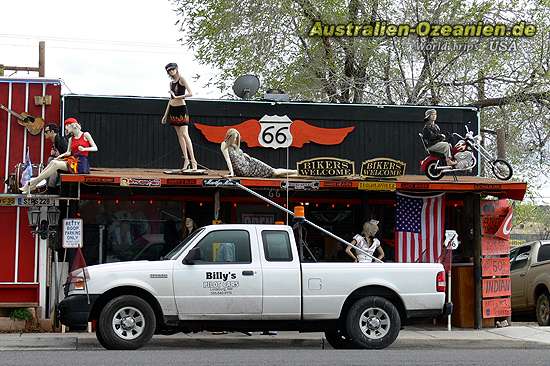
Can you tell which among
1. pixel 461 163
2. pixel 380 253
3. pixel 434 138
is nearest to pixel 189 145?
pixel 380 253

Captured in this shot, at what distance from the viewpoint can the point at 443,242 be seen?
16859 mm

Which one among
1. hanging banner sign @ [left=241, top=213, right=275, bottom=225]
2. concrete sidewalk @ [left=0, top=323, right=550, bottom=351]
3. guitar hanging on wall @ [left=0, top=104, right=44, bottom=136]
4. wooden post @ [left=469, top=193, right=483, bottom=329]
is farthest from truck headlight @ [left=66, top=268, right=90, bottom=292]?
wooden post @ [left=469, top=193, right=483, bottom=329]

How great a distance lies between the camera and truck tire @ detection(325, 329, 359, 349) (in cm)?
1330

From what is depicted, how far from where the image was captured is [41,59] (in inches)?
821

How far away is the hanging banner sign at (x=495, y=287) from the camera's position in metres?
16.8

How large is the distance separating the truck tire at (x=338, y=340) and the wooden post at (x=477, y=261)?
4.00 metres

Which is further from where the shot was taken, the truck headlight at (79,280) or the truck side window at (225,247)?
the truck side window at (225,247)

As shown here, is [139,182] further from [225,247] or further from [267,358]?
[267,358]

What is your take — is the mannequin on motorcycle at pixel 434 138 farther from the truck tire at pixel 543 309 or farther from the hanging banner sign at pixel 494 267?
the truck tire at pixel 543 309

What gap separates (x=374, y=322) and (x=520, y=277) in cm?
728

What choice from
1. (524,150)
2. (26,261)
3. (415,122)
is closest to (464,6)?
(524,150)

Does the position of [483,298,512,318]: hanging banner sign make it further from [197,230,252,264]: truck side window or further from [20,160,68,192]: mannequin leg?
[20,160,68,192]: mannequin leg

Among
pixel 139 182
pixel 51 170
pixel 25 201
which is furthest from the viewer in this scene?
pixel 25 201

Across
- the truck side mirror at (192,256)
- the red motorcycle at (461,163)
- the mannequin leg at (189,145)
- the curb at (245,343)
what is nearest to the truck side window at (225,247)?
the truck side mirror at (192,256)
